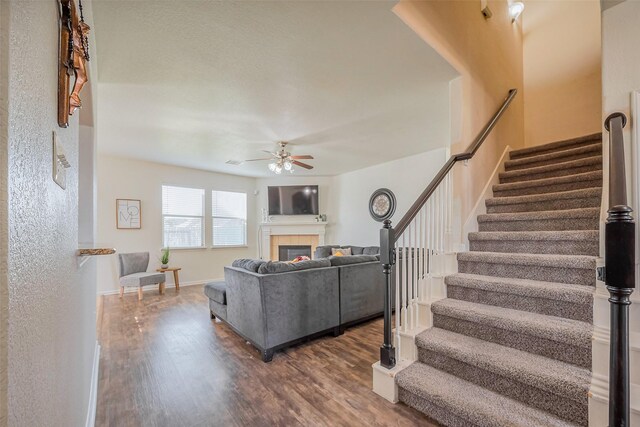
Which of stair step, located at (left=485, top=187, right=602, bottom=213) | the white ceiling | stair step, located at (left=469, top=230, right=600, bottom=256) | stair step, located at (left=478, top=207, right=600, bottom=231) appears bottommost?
stair step, located at (left=469, top=230, right=600, bottom=256)

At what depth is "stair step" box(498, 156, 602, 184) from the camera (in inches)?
110

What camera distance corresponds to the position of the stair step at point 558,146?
3.19m

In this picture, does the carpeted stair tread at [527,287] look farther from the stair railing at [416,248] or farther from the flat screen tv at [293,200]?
the flat screen tv at [293,200]

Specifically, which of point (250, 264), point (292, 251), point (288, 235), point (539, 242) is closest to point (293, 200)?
point (288, 235)

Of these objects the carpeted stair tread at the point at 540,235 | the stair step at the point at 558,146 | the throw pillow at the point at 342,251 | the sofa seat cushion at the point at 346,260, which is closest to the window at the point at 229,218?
the throw pillow at the point at 342,251

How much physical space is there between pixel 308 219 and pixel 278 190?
1.06 m

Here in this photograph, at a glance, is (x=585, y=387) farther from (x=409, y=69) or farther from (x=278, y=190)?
(x=278, y=190)

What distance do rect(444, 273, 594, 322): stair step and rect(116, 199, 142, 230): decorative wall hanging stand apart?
18.7ft

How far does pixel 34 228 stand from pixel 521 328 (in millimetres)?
2302

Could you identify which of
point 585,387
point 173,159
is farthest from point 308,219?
point 585,387

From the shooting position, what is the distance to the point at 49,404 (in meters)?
0.72

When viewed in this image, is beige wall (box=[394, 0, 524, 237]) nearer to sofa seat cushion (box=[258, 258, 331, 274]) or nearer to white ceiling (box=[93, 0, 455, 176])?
white ceiling (box=[93, 0, 455, 176])

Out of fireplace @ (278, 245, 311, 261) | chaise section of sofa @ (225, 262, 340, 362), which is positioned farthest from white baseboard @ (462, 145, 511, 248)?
fireplace @ (278, 245, 311, 261)

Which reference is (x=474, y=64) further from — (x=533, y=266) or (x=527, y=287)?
(x=527, y=287)
